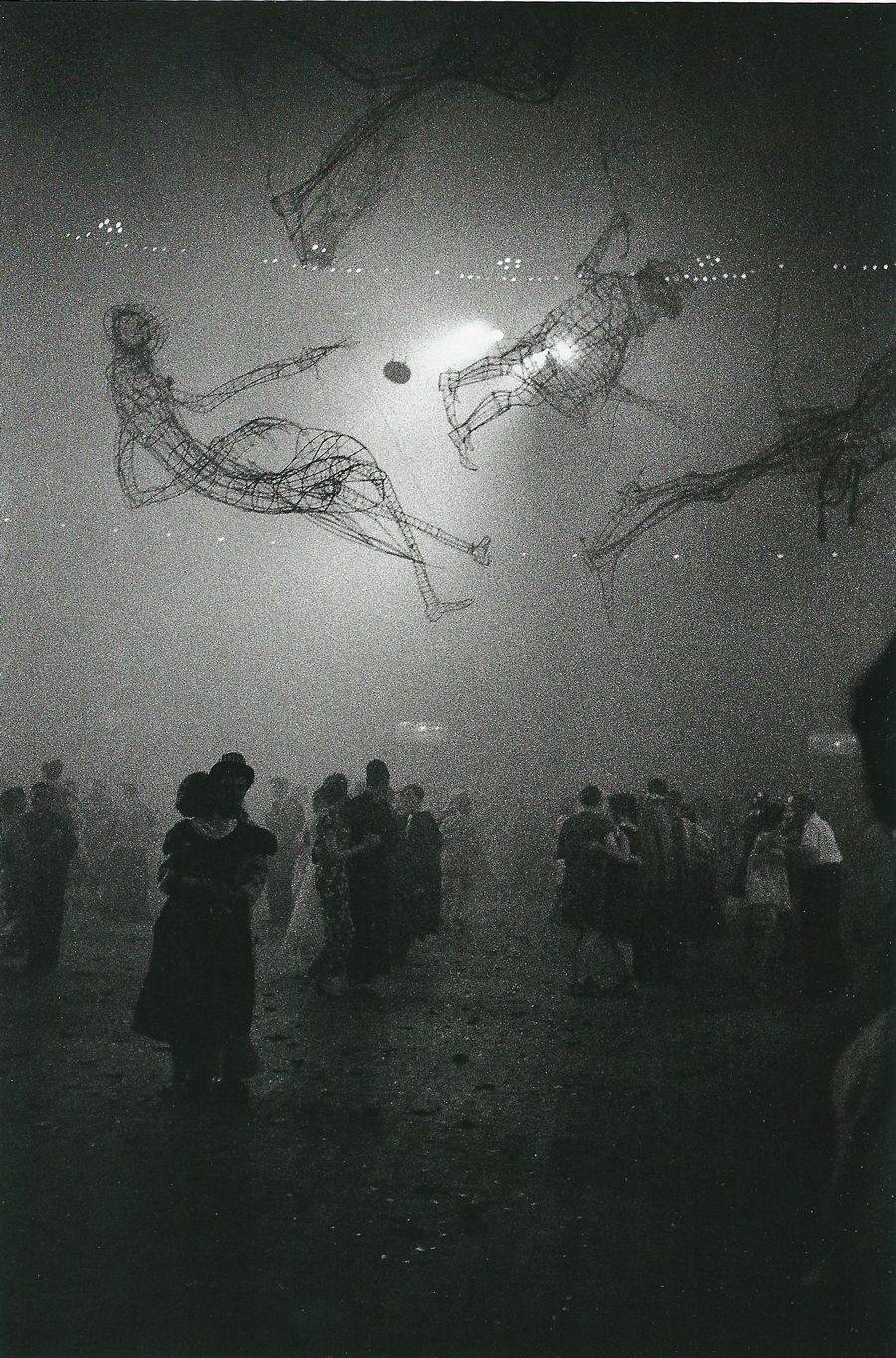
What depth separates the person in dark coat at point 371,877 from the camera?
115 inches

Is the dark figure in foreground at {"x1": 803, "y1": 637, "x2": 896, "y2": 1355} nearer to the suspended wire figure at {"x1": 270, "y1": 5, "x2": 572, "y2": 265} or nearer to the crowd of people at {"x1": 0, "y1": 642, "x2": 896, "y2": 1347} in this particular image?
the crowd of people at {"x1": 0, "y1": 642, "x2": 896, "y2": 1347}

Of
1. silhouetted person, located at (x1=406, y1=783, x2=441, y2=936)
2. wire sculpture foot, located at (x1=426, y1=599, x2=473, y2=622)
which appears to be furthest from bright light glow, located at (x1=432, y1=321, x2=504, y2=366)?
silhouetted person, located at (x1=406, y1=783, x2=441, y2=936)

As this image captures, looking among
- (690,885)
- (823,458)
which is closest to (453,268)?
(823,458)

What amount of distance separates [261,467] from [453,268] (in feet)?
3.12

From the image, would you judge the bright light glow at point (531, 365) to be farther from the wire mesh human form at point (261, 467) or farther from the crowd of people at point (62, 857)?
the crowd of people at point (62, 857)

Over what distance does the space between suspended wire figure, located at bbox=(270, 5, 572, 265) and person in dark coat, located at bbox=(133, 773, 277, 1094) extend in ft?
6.41

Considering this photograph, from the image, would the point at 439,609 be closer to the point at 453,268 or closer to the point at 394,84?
the point at 453,268

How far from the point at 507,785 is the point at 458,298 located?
1.66m

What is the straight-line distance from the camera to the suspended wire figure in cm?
308

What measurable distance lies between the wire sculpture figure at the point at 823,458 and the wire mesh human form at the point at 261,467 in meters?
0.69

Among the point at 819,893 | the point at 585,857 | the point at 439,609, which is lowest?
the point at 819,893

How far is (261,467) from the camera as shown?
304 cm

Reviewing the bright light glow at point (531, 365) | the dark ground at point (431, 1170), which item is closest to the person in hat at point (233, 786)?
the dark ground at point (431, 1170)

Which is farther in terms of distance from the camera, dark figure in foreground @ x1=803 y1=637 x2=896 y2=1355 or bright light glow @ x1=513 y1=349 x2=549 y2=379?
bright light glow @ x1=513 y1=349 x2=549 y2=379
